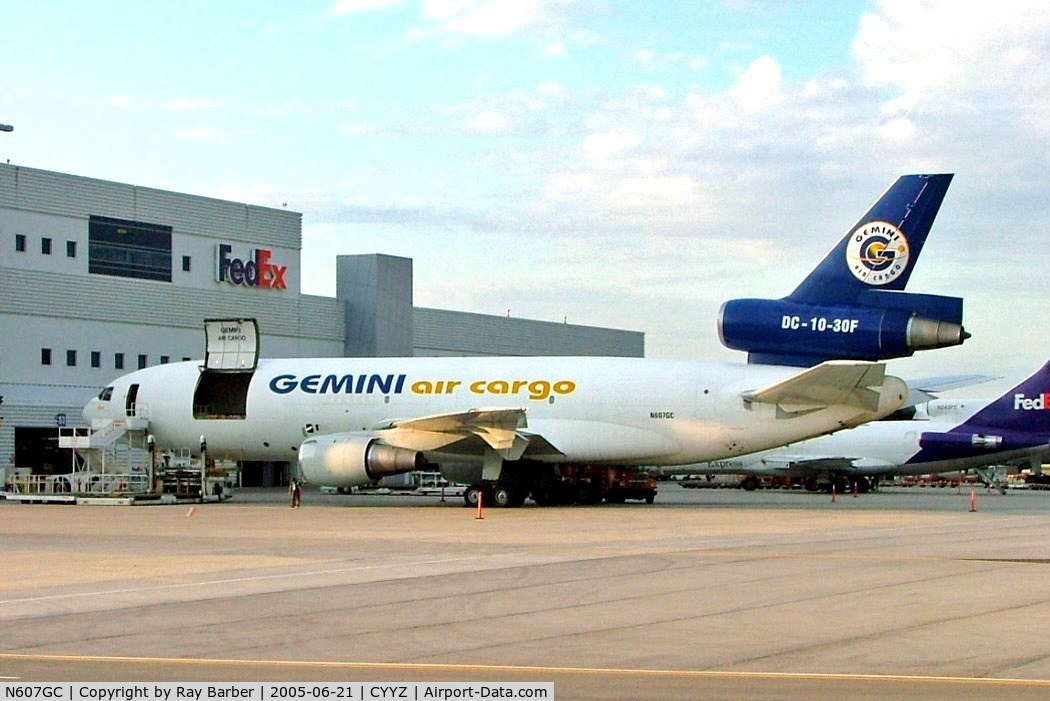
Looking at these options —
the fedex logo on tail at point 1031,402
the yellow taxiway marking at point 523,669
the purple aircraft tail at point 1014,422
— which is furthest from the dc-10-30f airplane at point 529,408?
the yellow taxiway marking at point 523,669

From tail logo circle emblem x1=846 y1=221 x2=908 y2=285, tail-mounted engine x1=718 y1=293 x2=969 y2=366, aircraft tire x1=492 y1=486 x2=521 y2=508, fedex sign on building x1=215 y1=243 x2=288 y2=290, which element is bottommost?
aircraft tire x1=492 y1=486 x2=521 y2=508

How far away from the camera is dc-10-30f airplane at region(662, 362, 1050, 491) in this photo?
176ft

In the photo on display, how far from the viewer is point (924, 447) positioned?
185 feet

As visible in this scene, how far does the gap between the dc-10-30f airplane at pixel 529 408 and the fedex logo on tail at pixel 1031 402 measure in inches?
831

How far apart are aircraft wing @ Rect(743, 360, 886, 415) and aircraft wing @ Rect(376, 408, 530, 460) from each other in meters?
6.06

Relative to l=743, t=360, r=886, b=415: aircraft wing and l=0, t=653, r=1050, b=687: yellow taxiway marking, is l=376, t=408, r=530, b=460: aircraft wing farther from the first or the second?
l=0, t=653, r=1050, b=687: yellow taxiway marking

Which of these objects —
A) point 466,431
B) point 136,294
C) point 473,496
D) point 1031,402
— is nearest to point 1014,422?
point 1031,402

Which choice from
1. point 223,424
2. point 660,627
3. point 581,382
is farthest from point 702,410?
point 660,627

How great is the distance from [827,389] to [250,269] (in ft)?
105

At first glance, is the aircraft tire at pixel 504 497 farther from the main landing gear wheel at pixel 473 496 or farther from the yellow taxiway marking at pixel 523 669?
the yellow taxiway marking at pixel 523 669

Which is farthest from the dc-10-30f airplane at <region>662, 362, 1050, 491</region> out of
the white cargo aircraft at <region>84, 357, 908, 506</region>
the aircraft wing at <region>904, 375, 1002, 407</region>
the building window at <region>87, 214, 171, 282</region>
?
the building window at <region>87, 214, 171, 282</region>

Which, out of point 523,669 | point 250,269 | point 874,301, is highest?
point 250,269

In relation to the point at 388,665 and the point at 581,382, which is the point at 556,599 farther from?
the point at 581,382

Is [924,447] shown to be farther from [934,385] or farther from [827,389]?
[827,389]
